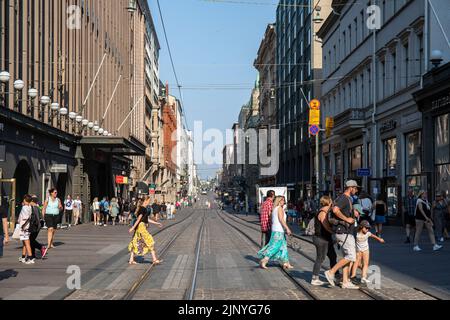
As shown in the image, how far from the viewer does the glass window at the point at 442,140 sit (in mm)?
29453

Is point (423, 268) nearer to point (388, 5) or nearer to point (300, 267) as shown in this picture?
point (300, 267)

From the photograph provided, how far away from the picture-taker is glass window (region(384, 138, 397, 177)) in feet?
124

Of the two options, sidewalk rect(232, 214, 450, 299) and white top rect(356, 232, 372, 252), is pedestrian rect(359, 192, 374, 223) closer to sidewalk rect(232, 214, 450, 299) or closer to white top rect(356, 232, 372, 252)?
sidewalk rect(232, 214, 450, 299)

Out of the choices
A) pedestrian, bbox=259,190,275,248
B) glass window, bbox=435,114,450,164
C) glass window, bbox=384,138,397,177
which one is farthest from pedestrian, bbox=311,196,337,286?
glass window, bbox=384,138,397,177

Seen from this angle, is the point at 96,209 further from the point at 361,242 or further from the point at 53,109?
the point at 361,242

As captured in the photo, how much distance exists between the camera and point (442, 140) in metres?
30.1

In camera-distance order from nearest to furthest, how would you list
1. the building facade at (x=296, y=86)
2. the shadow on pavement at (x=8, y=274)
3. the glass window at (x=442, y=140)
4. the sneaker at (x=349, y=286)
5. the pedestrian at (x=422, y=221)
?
1. the sneaker at (x=349, y=286)
2. the shadow on pavement at (x=8, y=274)
3. the pedestrian at (x=422, y=221)
4. the glass window at (x=442, y=140)
5. the building facade at (x=296, y=86)

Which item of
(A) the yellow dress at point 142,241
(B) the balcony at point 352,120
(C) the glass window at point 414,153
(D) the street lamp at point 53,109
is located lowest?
(A) the yellow dress at point 142,241

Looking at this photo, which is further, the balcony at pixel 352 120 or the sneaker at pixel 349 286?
the balcony at pixel 352 120

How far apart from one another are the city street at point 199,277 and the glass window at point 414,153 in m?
13.0

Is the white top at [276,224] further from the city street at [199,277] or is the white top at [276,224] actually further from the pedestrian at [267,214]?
the pedestrian at [267,214]

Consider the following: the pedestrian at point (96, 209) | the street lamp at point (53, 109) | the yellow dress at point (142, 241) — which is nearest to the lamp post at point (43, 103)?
the street lamp at point (53, 109)

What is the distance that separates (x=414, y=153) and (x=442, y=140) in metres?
4.27

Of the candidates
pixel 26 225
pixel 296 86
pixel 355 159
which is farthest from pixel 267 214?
pixel 296 86
